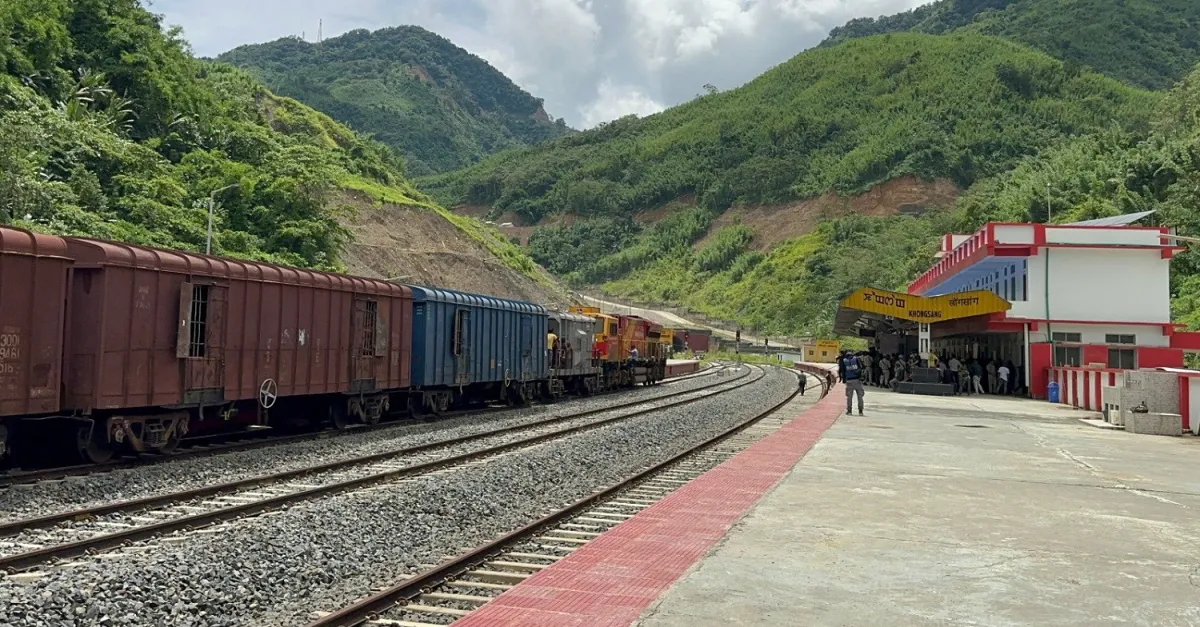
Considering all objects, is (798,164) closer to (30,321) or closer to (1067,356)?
(1067,356)

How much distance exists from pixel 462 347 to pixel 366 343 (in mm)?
4205

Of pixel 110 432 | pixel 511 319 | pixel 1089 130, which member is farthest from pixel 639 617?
pixel 1089 130

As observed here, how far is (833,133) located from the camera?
5960 inches

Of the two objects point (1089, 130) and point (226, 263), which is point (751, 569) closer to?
point (226, 263)

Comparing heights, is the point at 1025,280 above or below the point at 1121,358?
above

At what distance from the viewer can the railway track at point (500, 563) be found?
6.46m

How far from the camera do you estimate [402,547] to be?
880 centimetres

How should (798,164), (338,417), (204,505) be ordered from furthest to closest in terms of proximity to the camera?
1. (798,164)
2. (338,417)
3. (204,505)

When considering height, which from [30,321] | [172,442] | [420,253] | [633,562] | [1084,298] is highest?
[420,253]

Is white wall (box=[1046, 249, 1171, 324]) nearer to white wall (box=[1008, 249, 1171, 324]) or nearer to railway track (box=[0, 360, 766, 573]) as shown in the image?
white wall (box=[1008, 249, 1171, 324])

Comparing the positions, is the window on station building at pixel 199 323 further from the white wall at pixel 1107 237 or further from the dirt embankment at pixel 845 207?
the dirt embankment at pixel 845 207

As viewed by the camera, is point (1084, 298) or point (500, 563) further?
point (1084, 298)

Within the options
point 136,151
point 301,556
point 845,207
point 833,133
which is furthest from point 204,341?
point 833,133

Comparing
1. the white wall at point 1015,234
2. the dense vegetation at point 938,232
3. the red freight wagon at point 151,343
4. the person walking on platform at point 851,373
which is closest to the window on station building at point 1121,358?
the white wall at point 1015,234
